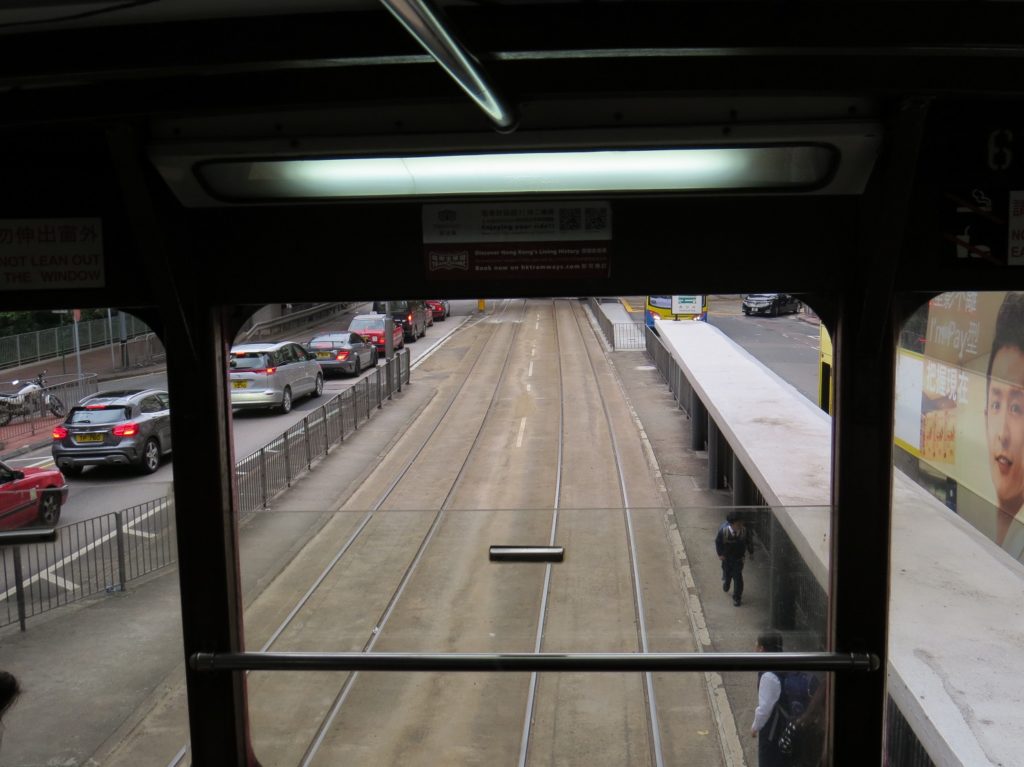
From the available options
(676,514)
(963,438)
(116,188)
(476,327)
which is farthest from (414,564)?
(476,327)

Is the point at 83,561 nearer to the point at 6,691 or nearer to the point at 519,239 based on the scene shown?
the point at 6,691

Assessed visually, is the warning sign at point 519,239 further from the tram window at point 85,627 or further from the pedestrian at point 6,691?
the pedestrian at point 6,691

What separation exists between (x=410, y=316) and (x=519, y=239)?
78.0 ft

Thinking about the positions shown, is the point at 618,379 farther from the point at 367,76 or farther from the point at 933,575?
the point at 367,76

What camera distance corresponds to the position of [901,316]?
338 centimetres

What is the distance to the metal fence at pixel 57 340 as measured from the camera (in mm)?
21578

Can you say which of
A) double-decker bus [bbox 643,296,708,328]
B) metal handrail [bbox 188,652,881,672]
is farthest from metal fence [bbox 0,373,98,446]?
metal handrail [bbox 188,652,881,672]

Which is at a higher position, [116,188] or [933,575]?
[116,188]

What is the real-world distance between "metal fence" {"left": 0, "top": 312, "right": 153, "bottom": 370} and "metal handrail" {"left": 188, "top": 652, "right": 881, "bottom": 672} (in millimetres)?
18851

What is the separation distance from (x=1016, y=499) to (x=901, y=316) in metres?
5.80

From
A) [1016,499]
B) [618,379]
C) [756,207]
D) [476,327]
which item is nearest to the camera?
[756,207]

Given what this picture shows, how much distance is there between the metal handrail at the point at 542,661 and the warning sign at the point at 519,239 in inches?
55.9

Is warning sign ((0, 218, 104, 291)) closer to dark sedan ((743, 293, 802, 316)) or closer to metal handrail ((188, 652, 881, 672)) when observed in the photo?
metal handrail ((188, 652, 881, 672))

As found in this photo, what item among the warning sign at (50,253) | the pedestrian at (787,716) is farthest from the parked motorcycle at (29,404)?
the pedestrian at (787,716)
